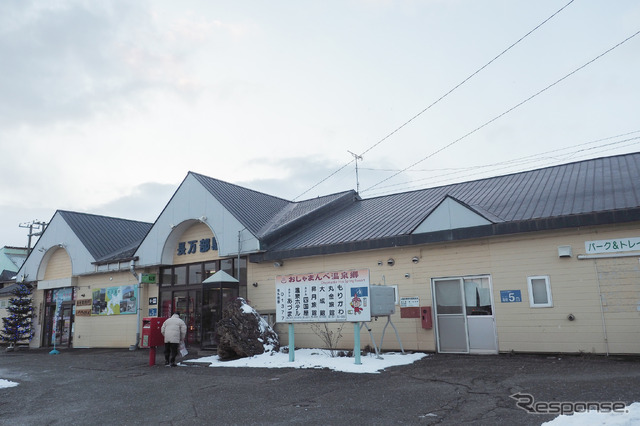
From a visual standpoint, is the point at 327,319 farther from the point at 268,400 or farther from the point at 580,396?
the point at 580,396

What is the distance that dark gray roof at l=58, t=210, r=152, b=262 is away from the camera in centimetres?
2203

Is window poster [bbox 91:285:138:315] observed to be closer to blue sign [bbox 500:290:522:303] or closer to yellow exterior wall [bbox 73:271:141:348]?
yellow exterior wall [bbox 73:271:141:348]

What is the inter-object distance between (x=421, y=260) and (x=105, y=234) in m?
17.6

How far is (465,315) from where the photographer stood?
12.2 meters

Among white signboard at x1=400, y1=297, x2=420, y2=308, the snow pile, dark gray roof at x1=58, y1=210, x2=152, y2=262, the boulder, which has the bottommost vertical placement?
the snow pile

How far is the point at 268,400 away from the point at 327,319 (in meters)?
3.65

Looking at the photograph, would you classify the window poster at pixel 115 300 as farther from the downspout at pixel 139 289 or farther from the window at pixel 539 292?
the window at pixel 539 292

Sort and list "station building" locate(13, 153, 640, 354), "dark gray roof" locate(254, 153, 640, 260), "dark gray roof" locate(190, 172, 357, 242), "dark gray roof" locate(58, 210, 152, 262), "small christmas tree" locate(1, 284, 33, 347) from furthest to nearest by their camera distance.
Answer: "small christmas tree" locate(1, 284, 33, 347), "dark gray roof" locate(58, 210, 152, 262), "dark gray roof" locate(190, 172, 357, 242), "dark gray roof" locate(254, 153, 640, 260), "station building" locate(13, 153, 640, 354)

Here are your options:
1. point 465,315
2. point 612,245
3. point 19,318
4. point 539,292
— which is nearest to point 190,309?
point 465,315

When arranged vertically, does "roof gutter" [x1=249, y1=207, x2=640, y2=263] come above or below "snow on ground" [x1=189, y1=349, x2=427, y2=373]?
above

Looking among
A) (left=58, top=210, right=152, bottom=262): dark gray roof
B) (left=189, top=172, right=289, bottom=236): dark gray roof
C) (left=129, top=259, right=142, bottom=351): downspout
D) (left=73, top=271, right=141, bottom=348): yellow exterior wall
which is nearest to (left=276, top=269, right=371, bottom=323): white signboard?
(left=189, top=172, right=289, bottom=236): dark gray roof

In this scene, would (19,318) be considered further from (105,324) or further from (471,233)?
(471,233)

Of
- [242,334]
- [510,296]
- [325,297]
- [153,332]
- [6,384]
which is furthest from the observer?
[153,332]

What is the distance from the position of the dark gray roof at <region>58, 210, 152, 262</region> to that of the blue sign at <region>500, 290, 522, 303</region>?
1532 centimetres
